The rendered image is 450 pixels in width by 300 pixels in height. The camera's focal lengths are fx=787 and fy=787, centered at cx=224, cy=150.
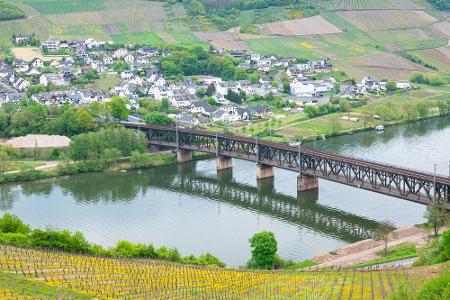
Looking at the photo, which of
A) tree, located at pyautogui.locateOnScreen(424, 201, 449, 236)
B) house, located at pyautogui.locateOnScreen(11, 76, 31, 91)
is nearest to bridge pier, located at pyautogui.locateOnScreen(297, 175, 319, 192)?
tree, located at pyautogui.locateOnScreen(424, 201, 449, 236)

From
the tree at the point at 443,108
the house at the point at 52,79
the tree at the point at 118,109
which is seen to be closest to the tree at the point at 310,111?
the tree at the point at 443,108

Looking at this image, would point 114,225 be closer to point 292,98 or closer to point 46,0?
point 292,98

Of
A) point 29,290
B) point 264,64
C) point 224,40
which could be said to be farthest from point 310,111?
point 29,290

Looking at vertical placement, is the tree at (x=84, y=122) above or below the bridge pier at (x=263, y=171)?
above

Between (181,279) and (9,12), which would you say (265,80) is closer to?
(9,12)

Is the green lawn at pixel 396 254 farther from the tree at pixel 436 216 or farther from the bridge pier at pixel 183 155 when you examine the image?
the bridge pier at pixel 183 155
